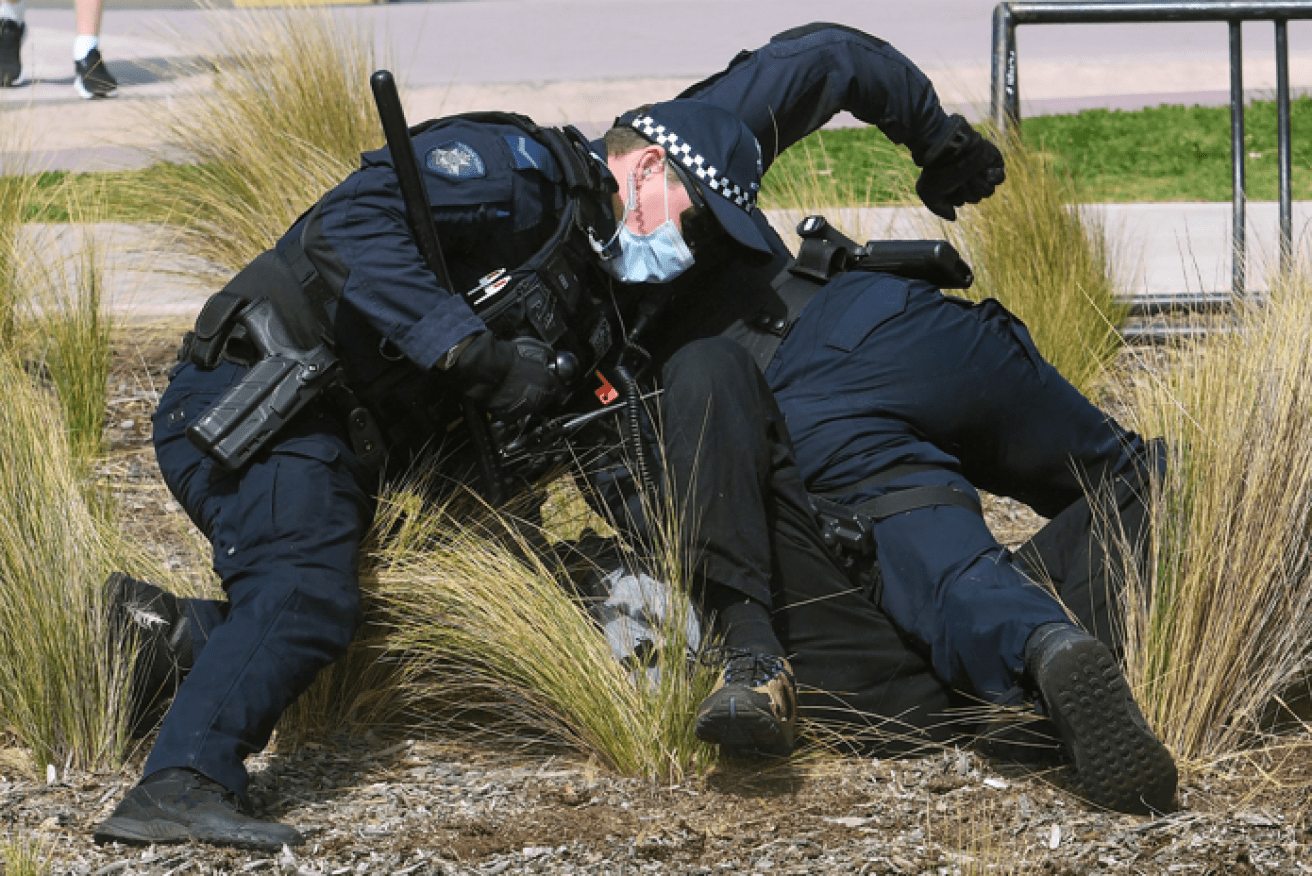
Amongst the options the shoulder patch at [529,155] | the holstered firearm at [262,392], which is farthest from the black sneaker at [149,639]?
the shoulder patch at [529,155]

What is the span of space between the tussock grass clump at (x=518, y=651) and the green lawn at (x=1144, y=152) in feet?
12.1

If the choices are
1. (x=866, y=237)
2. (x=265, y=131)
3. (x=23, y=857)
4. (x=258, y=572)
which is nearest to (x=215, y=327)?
(x=258, y=572)

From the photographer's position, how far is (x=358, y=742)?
3422 millimetres

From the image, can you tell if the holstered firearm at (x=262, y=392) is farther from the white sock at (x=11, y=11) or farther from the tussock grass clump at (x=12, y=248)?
the white sock at (x=11, y=11)

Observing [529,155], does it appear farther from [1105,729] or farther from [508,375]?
[1105,729]

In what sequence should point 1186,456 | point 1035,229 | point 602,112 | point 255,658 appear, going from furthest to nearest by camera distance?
point 602,112 < point 1035,229 < point 1186,456 < point 255,658

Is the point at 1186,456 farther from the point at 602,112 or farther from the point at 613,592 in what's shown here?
the point at 602,112

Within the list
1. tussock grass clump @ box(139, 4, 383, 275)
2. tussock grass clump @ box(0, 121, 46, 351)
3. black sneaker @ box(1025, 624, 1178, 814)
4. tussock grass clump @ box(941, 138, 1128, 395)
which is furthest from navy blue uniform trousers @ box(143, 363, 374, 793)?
tussock grass clump @ box(941, 138, 1128, 395)

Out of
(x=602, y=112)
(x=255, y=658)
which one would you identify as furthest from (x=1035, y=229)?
(x=602, y=112)

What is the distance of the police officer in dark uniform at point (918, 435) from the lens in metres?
2.86

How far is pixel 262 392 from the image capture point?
334 cm

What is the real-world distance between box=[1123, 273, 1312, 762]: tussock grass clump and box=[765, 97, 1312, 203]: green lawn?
3.72 m

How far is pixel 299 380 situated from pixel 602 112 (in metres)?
7.31

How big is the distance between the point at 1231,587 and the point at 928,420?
0.82 meters
